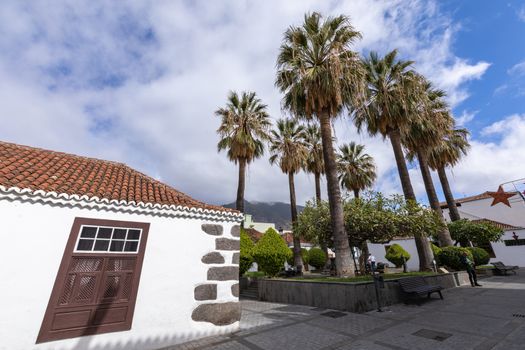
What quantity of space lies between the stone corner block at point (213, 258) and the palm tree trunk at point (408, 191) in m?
12.5

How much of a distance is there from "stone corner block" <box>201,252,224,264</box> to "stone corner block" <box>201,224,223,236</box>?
57 centimetres

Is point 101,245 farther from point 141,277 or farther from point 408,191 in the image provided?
point 408,191

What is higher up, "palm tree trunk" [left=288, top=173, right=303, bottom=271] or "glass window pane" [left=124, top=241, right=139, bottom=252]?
"palm tree trunk" [left=288, top=173, right=303, bottom=271]

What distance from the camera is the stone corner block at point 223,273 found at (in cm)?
687

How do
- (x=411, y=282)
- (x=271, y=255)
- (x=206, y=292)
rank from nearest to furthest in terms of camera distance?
(x=206, y=292)
(x=411, y=282)
(x=271, y=255)

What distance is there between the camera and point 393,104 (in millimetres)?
15531

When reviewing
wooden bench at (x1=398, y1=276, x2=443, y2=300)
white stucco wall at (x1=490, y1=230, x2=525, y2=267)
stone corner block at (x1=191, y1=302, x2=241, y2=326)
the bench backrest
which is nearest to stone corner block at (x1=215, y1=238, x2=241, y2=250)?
stone corner block at (x1=191, y1=302, x2=241, y2=326)

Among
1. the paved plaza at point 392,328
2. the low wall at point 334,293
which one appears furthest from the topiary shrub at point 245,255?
the paved plaza at point 392,328

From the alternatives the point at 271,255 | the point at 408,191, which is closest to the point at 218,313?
the point at 271,255

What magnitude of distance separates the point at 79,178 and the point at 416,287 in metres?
12.9

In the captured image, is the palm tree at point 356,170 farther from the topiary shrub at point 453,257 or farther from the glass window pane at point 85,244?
the glass window pane at point 85,244

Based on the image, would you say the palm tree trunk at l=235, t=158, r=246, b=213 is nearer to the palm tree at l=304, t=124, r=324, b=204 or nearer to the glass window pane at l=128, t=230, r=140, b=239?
the palm tree at l=304, t=124, r=324, b=204

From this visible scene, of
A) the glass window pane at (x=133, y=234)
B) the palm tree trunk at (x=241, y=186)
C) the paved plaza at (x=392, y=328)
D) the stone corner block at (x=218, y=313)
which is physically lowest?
the paved plaza at (x=392, y=328)

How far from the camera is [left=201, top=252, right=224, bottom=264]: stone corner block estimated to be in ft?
22.6
